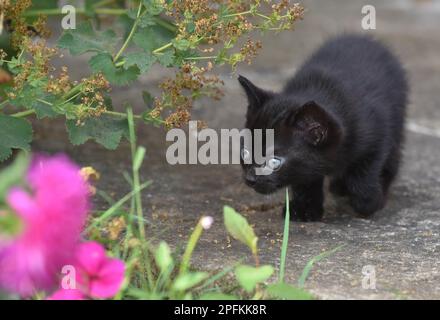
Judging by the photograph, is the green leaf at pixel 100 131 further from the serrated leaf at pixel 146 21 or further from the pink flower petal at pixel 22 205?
the pink flower petal at pixel 22 205

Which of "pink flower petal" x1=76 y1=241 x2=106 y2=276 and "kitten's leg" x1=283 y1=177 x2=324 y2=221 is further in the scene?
"kitten's leg" x1=283 y1=177 x2=324 y2=221

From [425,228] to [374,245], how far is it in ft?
0.87

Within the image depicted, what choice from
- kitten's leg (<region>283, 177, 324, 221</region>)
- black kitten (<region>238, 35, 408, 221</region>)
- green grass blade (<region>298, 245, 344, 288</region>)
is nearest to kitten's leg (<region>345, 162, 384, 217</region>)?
black kitten (<region>238, 35, 408, 221</region>)

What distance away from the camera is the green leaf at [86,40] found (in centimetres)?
241

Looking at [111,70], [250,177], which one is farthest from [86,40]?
[250,177]

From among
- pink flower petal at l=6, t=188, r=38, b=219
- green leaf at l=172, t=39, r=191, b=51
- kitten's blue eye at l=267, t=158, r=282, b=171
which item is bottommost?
pink flower petal at l=6, t=188, r=38, b=219

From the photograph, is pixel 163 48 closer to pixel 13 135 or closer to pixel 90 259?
pixel 13 135

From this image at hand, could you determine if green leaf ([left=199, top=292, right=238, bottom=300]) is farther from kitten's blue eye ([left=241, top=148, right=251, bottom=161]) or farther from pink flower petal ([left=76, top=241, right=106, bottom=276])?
kitten's blue eye ([left=241, top=148, right=251, bottom=161])

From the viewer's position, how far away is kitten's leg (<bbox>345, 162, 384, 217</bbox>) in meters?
2.73

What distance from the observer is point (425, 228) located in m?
2.56

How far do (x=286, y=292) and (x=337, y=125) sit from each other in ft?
2.62

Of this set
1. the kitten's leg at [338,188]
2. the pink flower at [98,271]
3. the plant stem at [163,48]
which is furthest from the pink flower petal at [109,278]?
the kitten's leg at [338,188]
